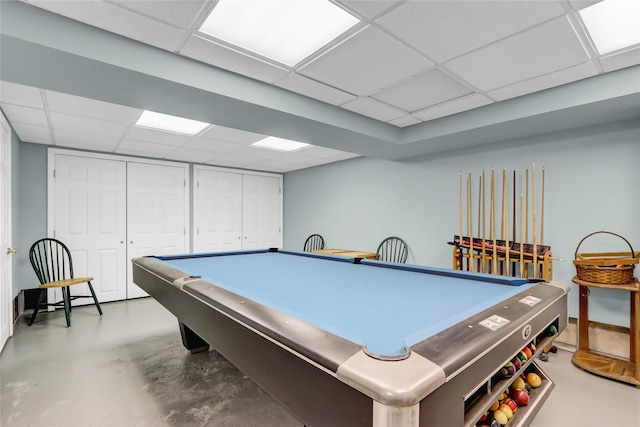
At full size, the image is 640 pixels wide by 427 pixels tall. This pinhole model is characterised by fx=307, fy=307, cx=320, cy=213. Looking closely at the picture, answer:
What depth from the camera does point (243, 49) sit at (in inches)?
77.4

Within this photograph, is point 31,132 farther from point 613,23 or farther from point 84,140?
point 613,23

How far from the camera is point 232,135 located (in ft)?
12.5

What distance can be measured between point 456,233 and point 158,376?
11.3 feet

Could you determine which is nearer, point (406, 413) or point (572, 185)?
point (406, 413)

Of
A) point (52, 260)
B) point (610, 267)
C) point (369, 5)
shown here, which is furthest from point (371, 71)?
point (52, 260)

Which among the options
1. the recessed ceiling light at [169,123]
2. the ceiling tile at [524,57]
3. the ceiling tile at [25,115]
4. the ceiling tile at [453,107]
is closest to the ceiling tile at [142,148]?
the recessed ceiling light at [169,123]

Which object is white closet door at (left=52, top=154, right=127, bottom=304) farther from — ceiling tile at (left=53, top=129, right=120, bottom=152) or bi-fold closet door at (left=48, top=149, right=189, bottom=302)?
ceiling tile at (left=53, top=129, right=120, bottom=152)

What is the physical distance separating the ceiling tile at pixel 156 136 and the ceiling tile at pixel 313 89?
1990mm

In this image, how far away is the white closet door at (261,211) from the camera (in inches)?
244

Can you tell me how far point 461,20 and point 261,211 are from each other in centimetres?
523

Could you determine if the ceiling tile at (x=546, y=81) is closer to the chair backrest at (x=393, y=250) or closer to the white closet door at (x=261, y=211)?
the chair backrest at (x=393, y=250)

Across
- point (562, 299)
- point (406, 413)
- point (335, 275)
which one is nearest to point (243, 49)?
point (335, 275)

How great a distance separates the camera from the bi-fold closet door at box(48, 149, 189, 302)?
4.37 meters

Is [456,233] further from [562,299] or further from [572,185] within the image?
[562,299]
